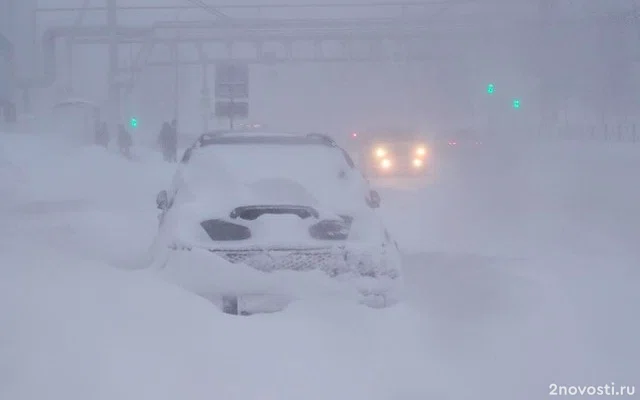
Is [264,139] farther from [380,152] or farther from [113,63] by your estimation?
[113,63]

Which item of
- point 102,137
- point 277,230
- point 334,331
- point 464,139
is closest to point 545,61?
point 464,139

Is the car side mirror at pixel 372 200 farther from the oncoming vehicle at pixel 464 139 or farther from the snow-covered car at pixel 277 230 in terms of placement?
the oncoming vehicle at pixel 464 139

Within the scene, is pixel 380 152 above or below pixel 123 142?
above

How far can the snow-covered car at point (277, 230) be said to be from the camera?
266 inches

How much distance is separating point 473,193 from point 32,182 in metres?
10.9

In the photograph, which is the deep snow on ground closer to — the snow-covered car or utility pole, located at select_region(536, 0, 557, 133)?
the snow-covered car

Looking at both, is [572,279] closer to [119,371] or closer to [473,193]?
[119,371]

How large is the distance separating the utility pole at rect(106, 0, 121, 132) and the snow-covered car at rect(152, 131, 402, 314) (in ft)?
95.5

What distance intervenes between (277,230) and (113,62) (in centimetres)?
3276

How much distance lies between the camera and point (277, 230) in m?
6.88

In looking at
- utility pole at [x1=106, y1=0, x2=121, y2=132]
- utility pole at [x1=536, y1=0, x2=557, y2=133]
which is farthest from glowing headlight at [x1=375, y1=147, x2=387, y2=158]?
utility pole at [x1=536, y1=0, x2=557, y2=133]

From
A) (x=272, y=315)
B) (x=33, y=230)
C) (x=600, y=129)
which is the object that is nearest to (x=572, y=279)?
(x=272, y=315)

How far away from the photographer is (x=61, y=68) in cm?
6944

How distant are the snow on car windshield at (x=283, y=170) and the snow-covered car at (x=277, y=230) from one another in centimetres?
1
